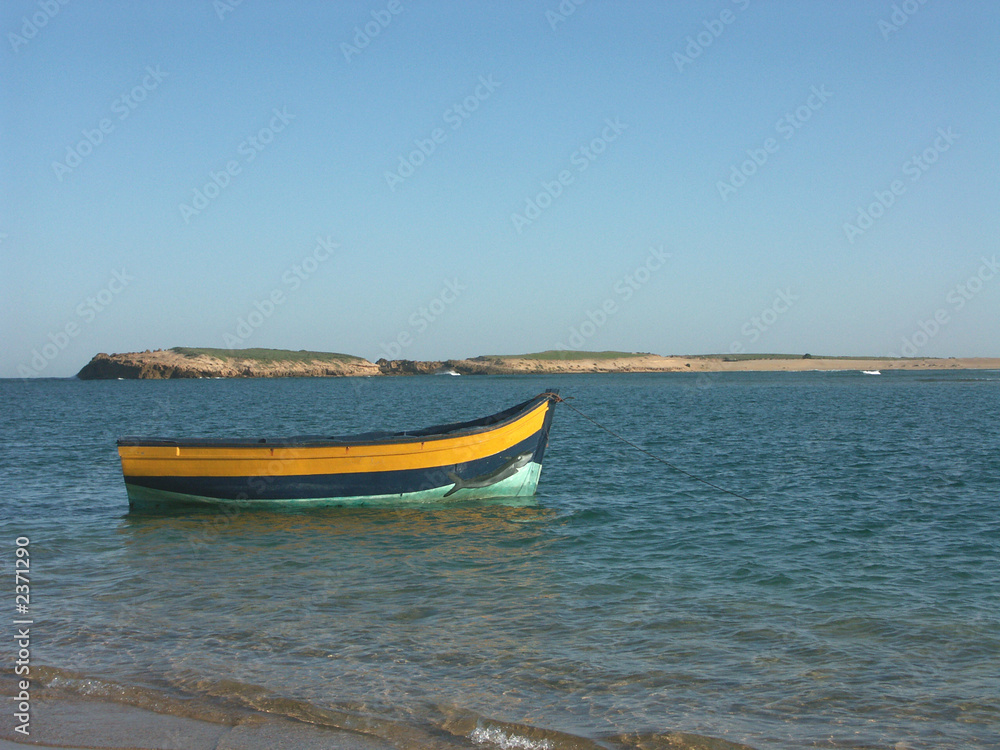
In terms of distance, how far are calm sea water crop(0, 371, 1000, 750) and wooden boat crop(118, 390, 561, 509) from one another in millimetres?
542

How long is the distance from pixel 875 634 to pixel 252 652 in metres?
6.40

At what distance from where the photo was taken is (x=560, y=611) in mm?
9180

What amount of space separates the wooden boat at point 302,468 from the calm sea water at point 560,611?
1.78 feet

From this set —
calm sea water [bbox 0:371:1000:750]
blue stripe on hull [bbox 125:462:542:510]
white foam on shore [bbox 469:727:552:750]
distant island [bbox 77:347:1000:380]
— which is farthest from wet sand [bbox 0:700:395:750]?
distant island [bbox 77:347:1000:380]

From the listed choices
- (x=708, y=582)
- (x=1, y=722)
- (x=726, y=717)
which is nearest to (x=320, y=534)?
(x=708, y=582)

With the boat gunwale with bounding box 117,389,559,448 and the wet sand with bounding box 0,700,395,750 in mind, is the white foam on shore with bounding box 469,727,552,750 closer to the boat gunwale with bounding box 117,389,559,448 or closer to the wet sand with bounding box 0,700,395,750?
the wet sand with bounding box 0,700,395,750

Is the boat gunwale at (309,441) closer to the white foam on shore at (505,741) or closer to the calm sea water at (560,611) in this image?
the calm sea water at (560,611)

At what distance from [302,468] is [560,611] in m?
7.57

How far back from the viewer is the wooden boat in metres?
15.2

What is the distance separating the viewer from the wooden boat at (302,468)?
15172 millimetres

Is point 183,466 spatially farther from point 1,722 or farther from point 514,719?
point 514,719

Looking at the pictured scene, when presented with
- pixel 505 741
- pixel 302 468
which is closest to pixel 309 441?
pixel 302 468

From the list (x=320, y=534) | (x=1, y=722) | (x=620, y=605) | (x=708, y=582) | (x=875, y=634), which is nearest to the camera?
(x=1, y=722)

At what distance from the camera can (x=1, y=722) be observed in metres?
6.14
